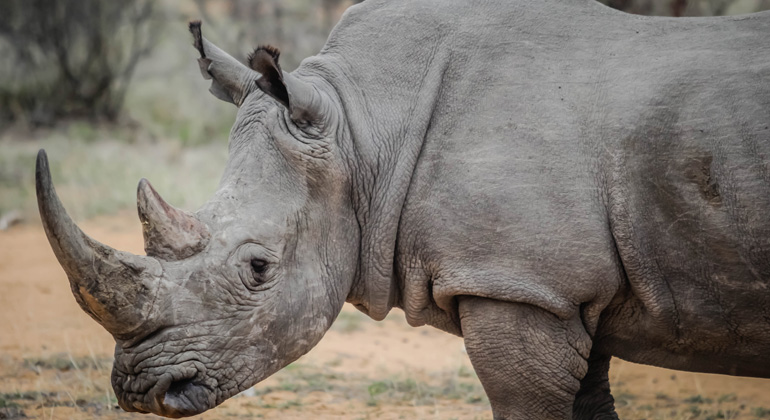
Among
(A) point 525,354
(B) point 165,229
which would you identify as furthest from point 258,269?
(A) point 525,354

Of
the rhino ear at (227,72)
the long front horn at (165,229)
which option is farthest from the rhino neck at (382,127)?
the long front horn at (165,229)

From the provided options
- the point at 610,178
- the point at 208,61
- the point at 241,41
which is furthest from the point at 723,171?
the point at 241,41

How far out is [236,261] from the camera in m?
3.76

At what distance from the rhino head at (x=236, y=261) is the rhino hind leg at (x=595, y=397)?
1.57 meters

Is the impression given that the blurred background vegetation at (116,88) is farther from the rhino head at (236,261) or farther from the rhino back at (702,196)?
the rhino back at (702,196)

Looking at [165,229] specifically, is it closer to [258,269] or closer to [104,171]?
[258,269]

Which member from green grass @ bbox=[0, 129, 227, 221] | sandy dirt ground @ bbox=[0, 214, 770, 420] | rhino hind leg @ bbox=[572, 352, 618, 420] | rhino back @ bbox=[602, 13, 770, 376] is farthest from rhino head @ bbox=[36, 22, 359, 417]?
green grass @ bbox=[0, 129, 227, 221]

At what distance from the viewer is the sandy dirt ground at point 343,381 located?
18.5ft

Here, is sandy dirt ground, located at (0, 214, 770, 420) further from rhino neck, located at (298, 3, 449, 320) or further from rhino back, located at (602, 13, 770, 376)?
rhino back, located at (602, 13, 770, 376)

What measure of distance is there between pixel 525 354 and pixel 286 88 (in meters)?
1.58

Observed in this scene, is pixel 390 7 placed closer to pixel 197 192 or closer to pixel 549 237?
pixel 549 237

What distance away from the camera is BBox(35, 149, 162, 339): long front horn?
345cm

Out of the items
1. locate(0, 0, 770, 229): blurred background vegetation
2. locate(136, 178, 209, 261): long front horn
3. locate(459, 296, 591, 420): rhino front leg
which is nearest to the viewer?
locate(136, 178, 209, 261): long front horn

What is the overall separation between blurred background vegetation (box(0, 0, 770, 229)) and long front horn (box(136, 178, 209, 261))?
8150mm
